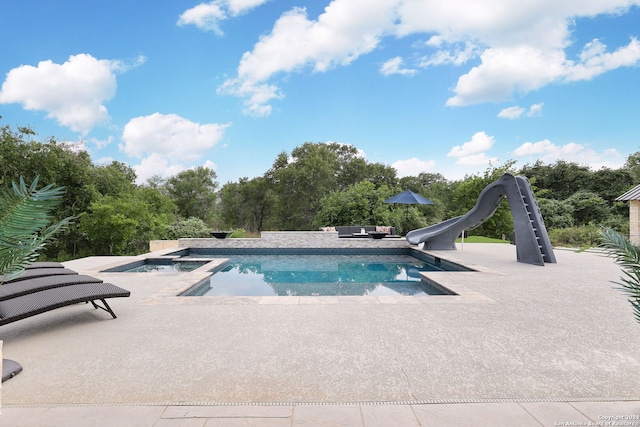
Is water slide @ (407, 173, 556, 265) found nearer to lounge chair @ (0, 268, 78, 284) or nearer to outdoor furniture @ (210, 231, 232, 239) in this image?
lounge chair @ (0, 268, 78, 284)

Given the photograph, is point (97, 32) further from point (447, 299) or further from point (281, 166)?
point (447, 299)

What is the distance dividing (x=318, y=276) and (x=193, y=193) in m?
25.7

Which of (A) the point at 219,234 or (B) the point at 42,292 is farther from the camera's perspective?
(A) the point at 219,234

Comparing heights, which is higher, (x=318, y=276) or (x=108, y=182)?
(x=108, y=182)

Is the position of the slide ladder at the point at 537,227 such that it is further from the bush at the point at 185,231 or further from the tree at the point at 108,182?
the tree at the point at 108,182

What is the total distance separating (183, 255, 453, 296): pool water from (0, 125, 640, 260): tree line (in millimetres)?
4297

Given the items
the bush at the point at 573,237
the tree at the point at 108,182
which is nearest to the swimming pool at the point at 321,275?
the bush at the point at 573,237

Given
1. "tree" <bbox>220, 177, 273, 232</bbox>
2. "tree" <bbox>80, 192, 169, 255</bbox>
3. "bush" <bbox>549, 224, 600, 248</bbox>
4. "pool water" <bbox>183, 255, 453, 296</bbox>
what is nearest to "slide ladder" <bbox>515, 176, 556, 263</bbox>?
"pool water" <bbox>183, 255, 453, 296</bbox>

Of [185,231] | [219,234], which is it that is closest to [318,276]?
[219,234]

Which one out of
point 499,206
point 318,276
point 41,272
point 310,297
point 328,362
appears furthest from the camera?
point 499,206

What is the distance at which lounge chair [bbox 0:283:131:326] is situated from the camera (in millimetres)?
3404

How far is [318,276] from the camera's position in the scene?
955 cm

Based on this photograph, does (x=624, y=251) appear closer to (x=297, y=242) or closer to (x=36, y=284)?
(x=36, y=284)

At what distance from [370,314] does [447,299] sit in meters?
1.52
